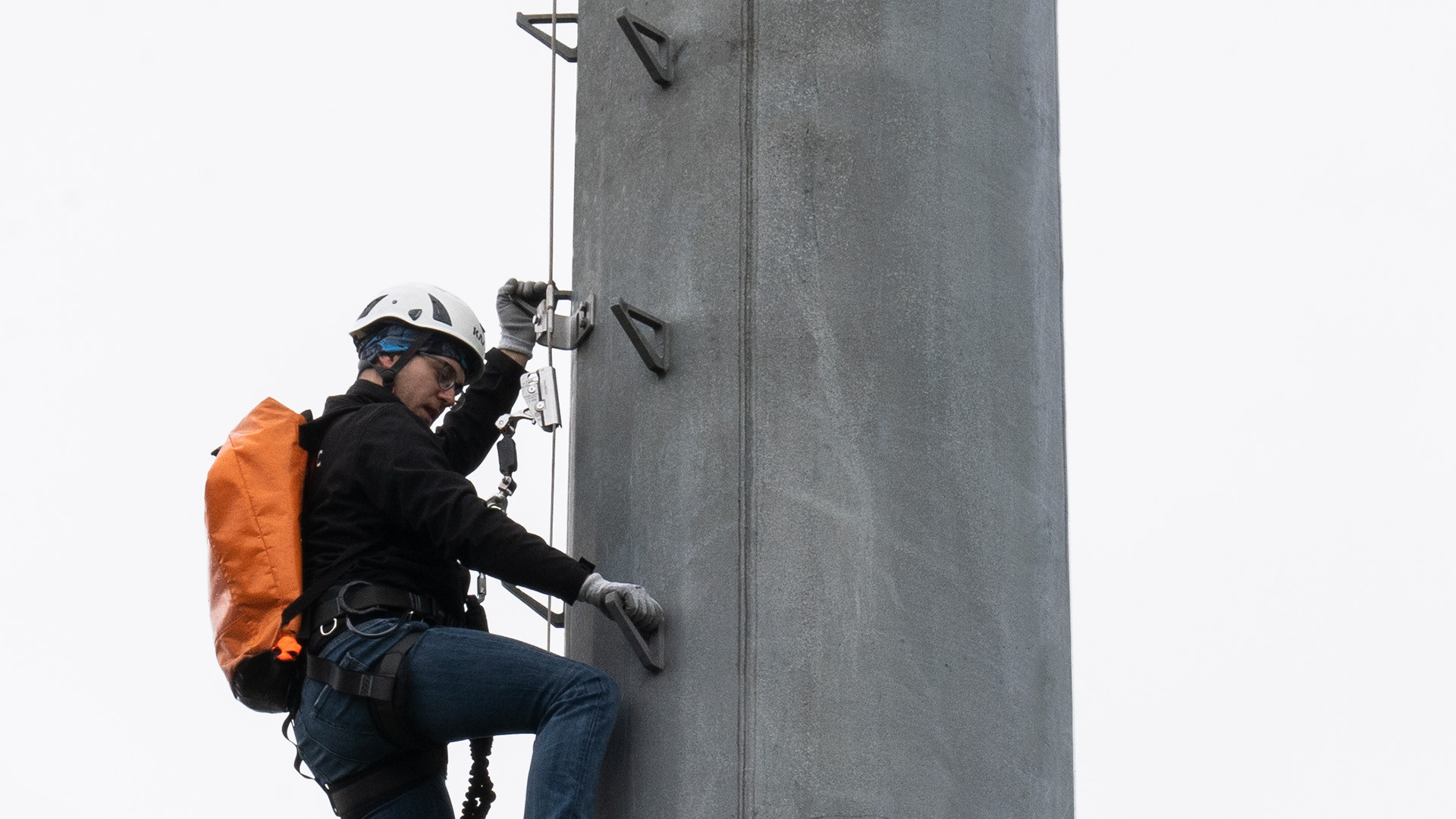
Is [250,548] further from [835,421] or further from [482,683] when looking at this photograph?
[835,421]

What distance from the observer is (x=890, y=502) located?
8047mm

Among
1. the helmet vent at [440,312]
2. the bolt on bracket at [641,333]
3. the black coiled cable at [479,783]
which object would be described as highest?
the helmet vent at [440,312]

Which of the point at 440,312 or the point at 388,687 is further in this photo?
the point at 440,312

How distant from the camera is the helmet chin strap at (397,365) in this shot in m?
9.26

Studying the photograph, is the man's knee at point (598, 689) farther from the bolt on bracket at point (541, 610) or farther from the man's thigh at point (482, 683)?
the bolt on bracket at point (541, 610)

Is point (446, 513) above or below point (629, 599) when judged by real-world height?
above

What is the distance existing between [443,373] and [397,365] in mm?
205

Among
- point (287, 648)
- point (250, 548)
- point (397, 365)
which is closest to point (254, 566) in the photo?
point (250, 548)

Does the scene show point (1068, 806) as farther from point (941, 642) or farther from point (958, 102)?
point (958, 102)

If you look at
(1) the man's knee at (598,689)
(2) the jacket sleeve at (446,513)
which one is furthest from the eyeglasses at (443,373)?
(1) the man's knee at (598,689)

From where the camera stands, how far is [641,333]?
8.52m

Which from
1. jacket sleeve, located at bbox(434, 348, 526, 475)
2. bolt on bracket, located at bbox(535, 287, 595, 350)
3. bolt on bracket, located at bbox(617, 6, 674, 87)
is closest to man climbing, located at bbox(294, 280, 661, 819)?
jacket sleeve, located at bbox(434, 348, 526, 475)

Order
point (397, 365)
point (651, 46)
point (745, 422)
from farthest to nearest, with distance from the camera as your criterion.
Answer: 1. point (397, 365)
2. point (651, 46)
3. point (745, 422)

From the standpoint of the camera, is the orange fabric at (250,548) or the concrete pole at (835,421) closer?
the concrete pole at (835,421)
